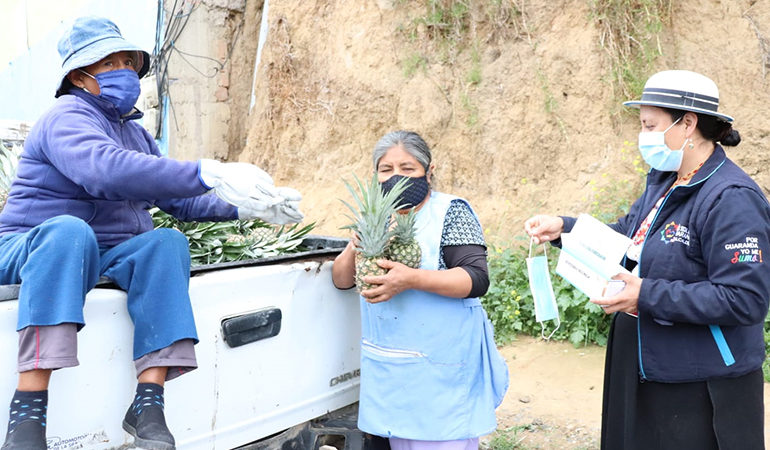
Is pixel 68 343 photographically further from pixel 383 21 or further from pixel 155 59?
pixel 155 59

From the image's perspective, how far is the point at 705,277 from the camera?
256cm

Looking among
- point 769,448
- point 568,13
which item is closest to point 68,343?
point 769,448

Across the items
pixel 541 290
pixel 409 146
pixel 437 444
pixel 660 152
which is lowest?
pixel 437 444

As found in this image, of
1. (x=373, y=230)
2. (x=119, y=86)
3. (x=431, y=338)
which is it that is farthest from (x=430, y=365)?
(x=119, y=86)

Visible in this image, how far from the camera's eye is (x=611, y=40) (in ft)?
22.4

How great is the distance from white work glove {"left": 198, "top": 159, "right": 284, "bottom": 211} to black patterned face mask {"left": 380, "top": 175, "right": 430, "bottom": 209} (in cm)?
52

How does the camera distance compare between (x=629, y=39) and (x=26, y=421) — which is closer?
(x=26, y=421)

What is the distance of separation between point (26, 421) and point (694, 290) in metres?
2.24

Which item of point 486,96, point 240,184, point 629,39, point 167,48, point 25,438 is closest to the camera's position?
point 25,438

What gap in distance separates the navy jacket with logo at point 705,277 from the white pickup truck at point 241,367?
1.31m

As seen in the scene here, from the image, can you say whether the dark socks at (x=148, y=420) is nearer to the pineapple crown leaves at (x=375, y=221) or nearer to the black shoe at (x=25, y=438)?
the black shoe at (x=25, y=438)

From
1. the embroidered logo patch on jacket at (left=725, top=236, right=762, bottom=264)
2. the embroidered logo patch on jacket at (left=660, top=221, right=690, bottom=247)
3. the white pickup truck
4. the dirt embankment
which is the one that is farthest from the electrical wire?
the embroidered logo patch on jacket at (left=725, top=236, right=762, bottom=264)

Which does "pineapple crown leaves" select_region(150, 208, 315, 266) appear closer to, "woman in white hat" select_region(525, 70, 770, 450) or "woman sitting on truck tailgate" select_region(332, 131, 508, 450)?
"woman sitting on truck tailgate" select_region(332, 131, 508, 450)

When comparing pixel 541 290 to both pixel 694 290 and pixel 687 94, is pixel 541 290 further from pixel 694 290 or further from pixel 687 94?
pixel 687 94
